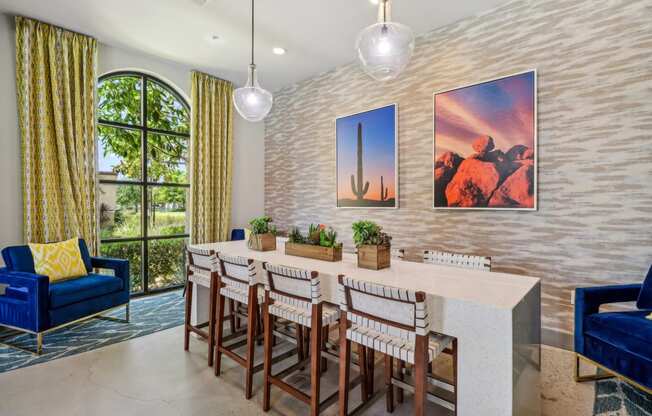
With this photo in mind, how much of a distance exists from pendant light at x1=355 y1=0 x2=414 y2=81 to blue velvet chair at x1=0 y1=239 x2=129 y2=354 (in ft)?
11.0

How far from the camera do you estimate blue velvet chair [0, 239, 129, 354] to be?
2820 mm

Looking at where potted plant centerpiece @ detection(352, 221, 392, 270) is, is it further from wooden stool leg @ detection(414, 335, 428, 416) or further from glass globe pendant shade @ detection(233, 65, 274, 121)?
glass globe pendant shade @ detection(233, 65, 274, 121)

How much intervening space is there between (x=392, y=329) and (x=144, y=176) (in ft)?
14.3

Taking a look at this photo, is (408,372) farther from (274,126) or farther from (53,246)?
(274,126)

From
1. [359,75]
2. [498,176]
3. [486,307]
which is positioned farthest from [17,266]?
[498,176]

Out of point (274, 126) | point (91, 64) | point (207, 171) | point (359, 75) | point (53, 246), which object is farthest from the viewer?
point (274, 126)

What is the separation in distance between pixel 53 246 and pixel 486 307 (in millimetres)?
4002

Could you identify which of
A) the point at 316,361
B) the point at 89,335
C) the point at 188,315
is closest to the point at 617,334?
the point at 316,361

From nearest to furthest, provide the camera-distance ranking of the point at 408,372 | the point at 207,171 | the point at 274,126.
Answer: the point at 408,372 < the point at 207,171 < the point at 274,126

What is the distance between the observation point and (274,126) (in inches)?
226

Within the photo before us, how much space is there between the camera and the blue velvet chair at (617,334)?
1966mm

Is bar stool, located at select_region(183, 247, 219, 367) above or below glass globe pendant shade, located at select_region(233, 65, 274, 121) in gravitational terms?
below

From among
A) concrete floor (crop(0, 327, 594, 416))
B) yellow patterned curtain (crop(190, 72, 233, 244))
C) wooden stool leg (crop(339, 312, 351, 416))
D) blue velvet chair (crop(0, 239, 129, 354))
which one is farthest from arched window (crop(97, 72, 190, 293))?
wooden stool leg (crop(339, 312, 351, 416))

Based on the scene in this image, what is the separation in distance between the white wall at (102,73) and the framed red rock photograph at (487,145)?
131 inches
